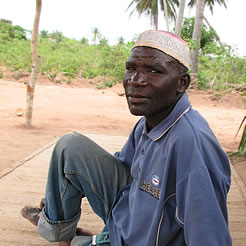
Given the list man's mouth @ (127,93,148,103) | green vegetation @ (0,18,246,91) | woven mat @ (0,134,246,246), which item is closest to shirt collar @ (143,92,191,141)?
man's mouth @ (127,93,148,103)

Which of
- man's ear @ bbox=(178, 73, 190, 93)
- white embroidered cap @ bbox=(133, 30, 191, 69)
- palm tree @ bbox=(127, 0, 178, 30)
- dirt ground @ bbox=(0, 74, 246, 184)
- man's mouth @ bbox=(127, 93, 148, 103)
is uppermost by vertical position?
palm tree @ bbox=(127, 0, 178, 30)

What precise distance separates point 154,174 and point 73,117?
4.85 meters

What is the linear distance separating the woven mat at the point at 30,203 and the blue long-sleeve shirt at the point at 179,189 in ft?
2.29

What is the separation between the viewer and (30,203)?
2004 mm

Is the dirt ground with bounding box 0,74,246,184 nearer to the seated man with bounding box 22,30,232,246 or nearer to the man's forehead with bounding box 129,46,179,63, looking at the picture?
the seated man with bounding box 22,30,232,246

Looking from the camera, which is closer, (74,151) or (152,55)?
(152,55)

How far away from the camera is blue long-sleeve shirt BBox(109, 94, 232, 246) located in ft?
2.86

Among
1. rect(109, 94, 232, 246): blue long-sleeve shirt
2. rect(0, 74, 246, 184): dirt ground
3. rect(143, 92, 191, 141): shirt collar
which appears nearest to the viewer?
rect(109, 94, 232, 246): blue long-sleeve shirt

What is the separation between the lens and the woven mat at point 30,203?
165cm

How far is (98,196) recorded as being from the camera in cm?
133

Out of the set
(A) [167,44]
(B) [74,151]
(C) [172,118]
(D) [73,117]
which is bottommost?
(D) [73,117]

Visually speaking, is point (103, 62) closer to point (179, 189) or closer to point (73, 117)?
point (73, 117)

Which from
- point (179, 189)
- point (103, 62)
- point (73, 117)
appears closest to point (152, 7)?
point (103, 62)

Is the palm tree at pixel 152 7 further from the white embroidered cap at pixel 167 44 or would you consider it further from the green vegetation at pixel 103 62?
the white embroidered cap at pixel 167 44
